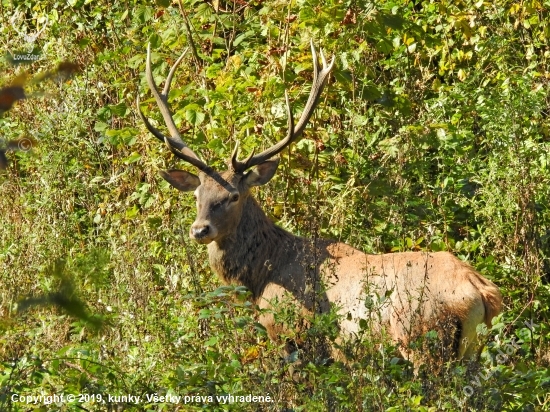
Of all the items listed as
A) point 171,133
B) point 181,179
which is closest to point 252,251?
point 181,179

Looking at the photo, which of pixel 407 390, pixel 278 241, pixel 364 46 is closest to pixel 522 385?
pixel 407 390

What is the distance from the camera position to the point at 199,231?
6.26 meters

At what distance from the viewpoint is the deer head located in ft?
21.2

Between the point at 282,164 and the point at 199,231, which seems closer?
the point at 199,231

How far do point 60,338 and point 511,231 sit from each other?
9.80ft

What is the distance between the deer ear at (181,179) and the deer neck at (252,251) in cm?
39

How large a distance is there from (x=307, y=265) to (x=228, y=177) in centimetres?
130

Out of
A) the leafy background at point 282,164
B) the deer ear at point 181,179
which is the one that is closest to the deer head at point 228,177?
the deer ear at point 181,179

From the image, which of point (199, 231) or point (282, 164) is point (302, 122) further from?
point (199, 231)

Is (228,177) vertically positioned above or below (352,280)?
above

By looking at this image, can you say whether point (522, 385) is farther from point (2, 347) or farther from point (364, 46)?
point (364, 46)

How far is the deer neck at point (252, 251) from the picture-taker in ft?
21.2

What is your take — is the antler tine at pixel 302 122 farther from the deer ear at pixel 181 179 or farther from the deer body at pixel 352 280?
the deer ear at pixel 181 179

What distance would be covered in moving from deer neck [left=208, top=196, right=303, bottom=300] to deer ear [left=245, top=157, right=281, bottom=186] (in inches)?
5.9
